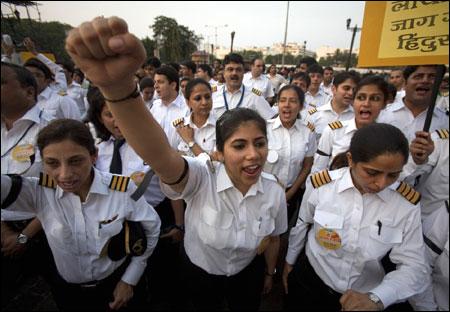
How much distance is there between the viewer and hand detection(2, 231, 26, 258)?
1.36 m

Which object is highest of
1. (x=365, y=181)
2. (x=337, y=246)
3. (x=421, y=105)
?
(x=421, y=105)

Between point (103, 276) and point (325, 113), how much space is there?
3.74 metres

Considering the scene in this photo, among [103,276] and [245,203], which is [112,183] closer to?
[103,276]

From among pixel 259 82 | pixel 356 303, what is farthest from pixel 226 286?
pixel 259 82

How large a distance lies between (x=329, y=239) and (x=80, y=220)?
5.50 feet

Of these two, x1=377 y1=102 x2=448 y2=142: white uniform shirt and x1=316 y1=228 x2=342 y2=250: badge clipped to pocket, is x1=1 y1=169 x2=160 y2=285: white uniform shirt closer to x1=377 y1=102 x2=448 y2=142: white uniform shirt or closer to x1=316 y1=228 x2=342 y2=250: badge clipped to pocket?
x1=316 y1=228 x2=342 y2=250: badge clipped to pocket

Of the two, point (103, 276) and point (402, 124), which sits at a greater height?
point (402, 124)

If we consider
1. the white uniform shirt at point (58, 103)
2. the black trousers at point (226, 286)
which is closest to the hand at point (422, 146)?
the black trousers at point (226, 286)

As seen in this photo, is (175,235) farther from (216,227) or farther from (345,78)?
(345,78)

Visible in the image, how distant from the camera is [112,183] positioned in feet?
5.86

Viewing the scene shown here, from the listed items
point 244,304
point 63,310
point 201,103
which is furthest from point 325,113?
point 63,310

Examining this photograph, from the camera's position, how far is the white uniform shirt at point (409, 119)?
282 centimetres

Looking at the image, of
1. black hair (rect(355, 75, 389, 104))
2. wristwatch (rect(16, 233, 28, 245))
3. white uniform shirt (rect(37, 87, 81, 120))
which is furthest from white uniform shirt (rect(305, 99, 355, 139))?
white uniform shirt (rect(37, 87, 81, 120))

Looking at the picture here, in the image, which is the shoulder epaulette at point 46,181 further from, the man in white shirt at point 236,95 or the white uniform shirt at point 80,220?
the man in white shirt at point 236,95
